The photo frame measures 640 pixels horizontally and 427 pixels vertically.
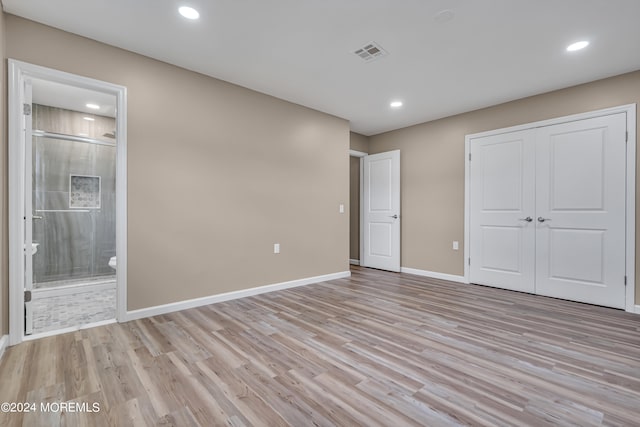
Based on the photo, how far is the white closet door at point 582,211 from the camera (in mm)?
3307

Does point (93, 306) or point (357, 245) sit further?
point (357, 245)

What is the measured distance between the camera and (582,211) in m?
3.51

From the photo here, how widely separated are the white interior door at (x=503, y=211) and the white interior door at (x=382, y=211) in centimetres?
126

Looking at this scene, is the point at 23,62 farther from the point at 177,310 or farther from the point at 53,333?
the point at 177,310

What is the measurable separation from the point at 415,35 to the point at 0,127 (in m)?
3.27

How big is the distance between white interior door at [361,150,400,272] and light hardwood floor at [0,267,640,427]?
7.29 feet

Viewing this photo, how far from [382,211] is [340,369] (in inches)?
151

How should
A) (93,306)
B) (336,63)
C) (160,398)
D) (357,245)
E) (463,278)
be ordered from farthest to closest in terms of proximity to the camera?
(357,245) < (463,278) < (93,306) < (336,63) < (160,398)

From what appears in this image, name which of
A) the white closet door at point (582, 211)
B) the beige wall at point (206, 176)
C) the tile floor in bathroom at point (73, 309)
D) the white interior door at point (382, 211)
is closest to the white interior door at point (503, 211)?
the white closet door at point (582, 211)

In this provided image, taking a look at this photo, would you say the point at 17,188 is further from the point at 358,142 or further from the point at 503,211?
the point at 503,211

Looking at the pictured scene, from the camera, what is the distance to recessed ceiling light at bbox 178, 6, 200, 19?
2.25 meters

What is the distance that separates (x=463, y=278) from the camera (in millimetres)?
4508

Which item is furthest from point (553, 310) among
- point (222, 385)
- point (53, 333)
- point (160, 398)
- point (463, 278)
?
point (53, 333)

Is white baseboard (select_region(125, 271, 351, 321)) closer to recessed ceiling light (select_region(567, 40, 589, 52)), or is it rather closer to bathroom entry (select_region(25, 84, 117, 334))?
bathroom entry (select_region(25, 84, 117, 334))
